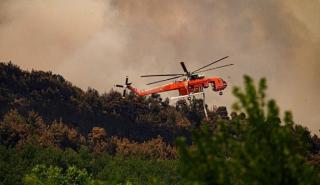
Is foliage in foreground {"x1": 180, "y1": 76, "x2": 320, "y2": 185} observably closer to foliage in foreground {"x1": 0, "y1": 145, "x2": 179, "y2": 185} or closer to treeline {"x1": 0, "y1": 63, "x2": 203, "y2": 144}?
foliage in foreground {"x1": 0, "y1": 145, "x2": 179, "y2": 185}

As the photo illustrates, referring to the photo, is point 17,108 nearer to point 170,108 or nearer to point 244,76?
point 170,108

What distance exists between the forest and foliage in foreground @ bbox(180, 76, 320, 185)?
0.02 metres

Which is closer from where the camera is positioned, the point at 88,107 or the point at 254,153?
the point at 254,153

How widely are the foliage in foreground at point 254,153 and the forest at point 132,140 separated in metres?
0.02

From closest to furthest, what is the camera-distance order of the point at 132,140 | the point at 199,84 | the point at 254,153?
the point at 254,153
the point at 199,84
the point at 132,140

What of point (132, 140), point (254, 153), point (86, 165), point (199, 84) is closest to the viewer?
point (254, 153)

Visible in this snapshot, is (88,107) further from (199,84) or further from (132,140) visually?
(199,84)

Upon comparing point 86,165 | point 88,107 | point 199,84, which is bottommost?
point 86,165

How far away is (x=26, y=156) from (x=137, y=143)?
1808 inches

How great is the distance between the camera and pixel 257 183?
602 inches

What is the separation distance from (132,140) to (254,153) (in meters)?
151

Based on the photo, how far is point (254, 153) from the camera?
1558 cm

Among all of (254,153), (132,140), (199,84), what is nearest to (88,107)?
(132,140)

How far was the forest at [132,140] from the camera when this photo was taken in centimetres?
1568
